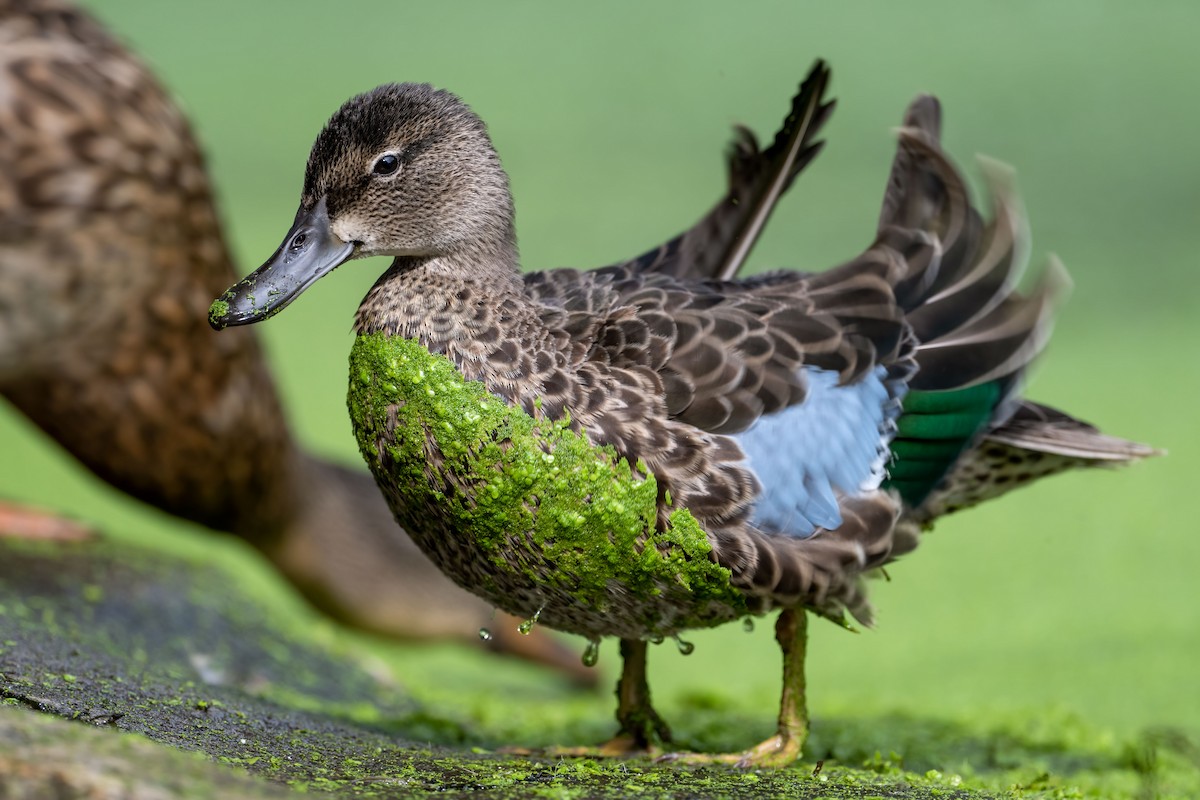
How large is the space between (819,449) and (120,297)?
1866 mm

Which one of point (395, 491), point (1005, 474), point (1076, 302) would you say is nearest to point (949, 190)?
point (1005, 474)

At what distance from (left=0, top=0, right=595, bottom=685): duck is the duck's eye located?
4.33ft

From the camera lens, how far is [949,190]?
7.66 ft

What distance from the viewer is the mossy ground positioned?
1.63m

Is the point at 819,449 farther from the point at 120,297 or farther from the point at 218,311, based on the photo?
the point at 120,297

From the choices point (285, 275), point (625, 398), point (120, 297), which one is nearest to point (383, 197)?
point (285, 275)

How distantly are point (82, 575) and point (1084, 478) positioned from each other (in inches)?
119

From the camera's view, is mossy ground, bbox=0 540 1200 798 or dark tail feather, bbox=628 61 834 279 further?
dark tail feather, bbox=628 61 834 279

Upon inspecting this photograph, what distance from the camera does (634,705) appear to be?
92.7 inches

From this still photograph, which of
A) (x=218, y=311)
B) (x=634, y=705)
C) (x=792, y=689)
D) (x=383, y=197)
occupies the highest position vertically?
(x=383, y=197)

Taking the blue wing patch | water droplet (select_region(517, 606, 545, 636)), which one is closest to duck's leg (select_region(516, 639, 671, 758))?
water droplet (select_region(517, 606, 545, 636))

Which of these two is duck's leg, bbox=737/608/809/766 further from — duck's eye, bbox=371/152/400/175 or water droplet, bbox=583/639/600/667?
duck's eye, bbox=371/152/400/175

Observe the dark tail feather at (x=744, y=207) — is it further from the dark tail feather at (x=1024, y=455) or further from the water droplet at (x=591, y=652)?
the water droplet at (x=591, y=652)

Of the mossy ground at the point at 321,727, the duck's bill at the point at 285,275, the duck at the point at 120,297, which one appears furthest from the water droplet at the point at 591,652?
the duck at the point at 120,297
